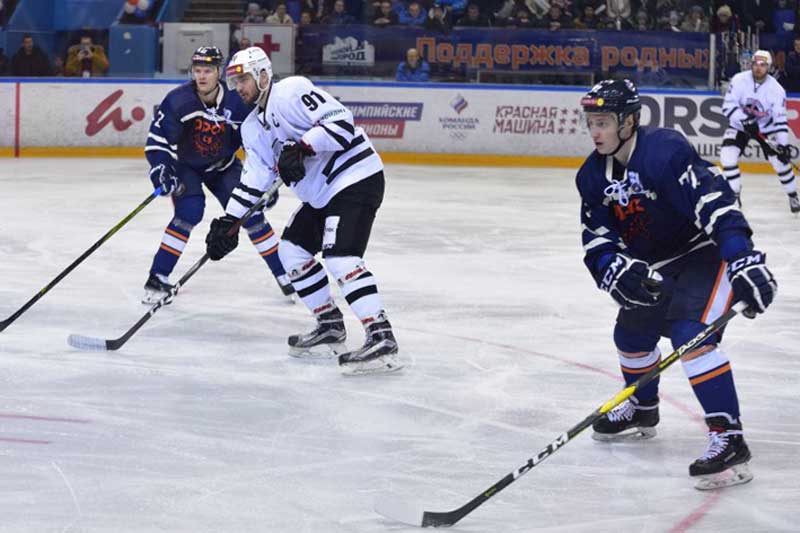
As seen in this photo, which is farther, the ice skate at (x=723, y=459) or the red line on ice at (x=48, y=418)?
the red line on ice at (x=48, y=418)

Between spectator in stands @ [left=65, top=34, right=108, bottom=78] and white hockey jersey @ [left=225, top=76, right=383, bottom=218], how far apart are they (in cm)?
722

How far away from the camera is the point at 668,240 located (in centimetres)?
345

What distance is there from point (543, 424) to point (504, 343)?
1141mm

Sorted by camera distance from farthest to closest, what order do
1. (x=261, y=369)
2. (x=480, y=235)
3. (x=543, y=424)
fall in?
(x=480, y=235), (x=261, y=369), (x=543, y=424)

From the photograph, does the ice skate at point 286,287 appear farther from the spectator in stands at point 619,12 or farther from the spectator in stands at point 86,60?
the spectator in stands at point 619,12

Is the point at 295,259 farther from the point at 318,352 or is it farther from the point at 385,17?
the point at 385,17

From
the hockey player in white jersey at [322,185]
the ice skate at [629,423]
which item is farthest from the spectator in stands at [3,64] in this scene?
the ice skate at [629,423]

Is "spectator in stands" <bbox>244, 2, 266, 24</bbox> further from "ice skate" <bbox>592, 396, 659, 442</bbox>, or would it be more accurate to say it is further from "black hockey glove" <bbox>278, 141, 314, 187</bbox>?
"ice skate" <bbox>592, 396, 659, 442</bbox>

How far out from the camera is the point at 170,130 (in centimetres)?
550

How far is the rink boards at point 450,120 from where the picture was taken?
37.2 feet

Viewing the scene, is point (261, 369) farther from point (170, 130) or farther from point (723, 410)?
point (723, 410)

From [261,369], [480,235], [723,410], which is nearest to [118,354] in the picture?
[261,369]

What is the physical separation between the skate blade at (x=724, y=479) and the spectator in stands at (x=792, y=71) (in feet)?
28.3

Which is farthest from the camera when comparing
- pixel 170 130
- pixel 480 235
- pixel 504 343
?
pixel 480 235
